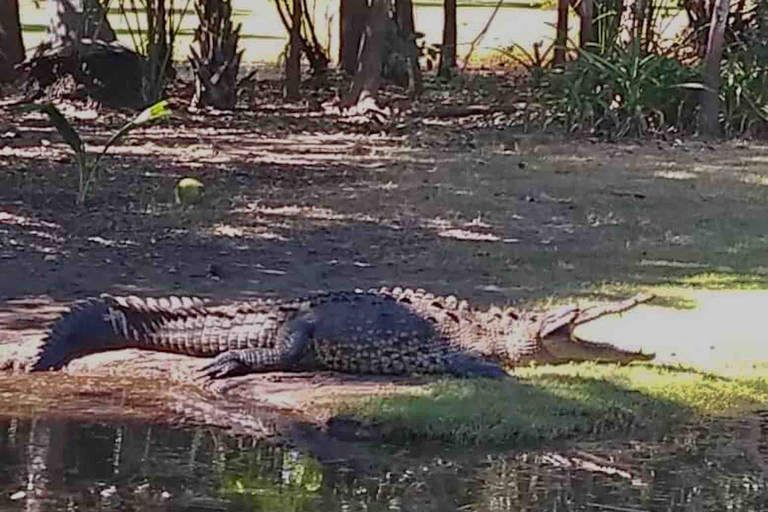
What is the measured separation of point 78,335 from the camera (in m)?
7.86

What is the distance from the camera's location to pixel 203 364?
308 inches

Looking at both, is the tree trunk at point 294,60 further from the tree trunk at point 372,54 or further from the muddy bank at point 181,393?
the muddy bank at point 181,393

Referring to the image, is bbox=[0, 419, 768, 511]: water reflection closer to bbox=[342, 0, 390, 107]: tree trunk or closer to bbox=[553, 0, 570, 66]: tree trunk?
bbox=[342, 0, 390, 107]: tree trunk

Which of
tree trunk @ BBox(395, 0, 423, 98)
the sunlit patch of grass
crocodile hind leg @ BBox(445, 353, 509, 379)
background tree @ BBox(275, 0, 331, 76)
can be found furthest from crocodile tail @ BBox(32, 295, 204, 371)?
background tree @ BBox(275, 0, 331, 76)

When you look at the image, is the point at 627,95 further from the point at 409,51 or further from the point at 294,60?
the point at 294,60

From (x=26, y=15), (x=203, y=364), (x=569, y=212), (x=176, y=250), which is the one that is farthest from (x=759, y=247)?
(x=26, y=15)

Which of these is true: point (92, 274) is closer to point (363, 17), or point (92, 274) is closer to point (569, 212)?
point (569, 212)

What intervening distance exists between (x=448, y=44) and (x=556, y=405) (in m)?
17.0

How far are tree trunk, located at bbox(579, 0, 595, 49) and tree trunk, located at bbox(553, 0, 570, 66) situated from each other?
266 millimetres

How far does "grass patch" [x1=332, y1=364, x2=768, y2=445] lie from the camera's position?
6676 mm

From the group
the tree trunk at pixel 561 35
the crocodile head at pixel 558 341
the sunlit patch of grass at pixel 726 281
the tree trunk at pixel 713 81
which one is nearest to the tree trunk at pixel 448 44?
the tree trunk at pixel 561 35

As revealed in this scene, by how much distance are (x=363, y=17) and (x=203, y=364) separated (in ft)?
50.1

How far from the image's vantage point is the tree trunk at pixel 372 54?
18500 millimetres

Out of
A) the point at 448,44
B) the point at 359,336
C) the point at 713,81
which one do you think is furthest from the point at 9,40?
the point at 359,336
